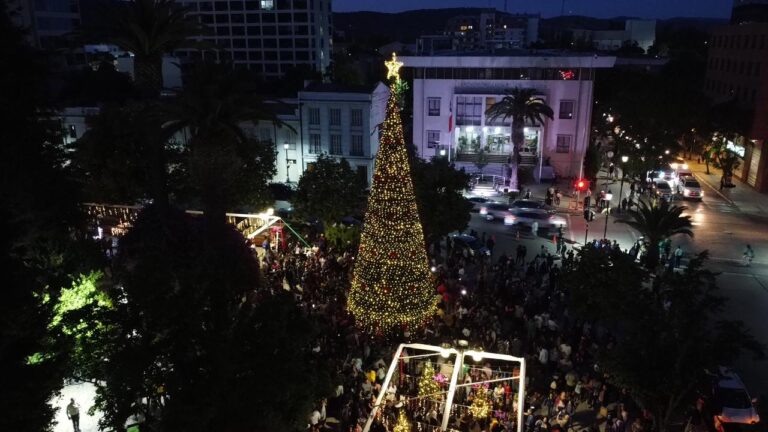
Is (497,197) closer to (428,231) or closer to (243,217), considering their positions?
(428,231)

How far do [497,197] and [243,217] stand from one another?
72.4ft

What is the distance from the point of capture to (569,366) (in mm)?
16938

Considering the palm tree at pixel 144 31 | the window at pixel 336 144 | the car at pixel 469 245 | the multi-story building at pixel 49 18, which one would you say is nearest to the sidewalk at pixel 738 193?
the car at pixel 469 245

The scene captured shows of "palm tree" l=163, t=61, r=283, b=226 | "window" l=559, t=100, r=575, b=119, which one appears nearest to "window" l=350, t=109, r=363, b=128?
"palm tree" l=163, t=61, r=283, b=226

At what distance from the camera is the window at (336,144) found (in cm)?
4109

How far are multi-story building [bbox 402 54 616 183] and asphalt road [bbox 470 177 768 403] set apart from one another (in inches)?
416

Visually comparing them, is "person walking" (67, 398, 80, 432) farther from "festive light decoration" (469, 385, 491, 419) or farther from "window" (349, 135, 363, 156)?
"window" (349, 135, 363, 156)

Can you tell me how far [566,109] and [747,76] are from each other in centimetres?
1660

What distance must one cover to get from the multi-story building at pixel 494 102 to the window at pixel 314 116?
10.3 meters

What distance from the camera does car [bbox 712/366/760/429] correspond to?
15.2m

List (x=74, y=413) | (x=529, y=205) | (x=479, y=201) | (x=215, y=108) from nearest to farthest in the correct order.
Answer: (x=74, y=413)
(x=215, y=108)
(x=529, y=205)
(x=479, y=201)

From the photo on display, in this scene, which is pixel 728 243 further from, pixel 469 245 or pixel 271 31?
pixel 271 31

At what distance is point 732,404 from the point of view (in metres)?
15.4

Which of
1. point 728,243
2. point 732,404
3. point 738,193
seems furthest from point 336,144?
point 732,404
